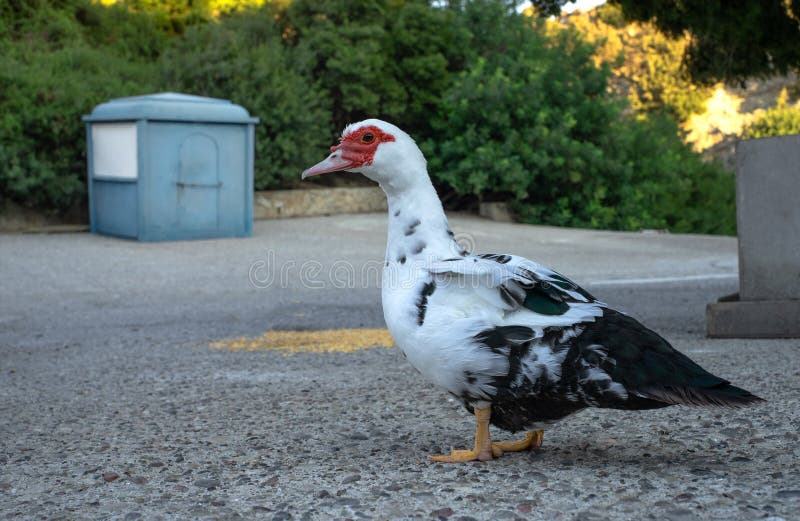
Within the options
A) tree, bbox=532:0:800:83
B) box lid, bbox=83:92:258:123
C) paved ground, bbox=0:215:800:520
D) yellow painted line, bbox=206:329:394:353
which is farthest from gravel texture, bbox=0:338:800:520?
box lid, bbox=83:92:258:123

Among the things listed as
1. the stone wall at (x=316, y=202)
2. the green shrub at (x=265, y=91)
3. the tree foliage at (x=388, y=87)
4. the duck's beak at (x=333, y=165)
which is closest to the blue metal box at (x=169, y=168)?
the tree foliage at (x=388, y=87)

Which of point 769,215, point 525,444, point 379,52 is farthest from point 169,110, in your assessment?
point 525,444

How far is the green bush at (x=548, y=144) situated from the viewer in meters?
15.1

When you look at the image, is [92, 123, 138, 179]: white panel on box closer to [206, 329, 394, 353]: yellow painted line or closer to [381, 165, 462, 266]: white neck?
[206, 329, 394, 353]: yellow painted line

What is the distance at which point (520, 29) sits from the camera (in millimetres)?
17531

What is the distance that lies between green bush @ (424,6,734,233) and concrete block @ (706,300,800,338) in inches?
355

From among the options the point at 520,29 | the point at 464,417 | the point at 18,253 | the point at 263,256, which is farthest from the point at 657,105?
the point at 464,417

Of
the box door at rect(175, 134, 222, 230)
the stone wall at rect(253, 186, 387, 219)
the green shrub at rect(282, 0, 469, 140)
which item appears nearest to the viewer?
the box door at rect(175, 134, 222, 230)

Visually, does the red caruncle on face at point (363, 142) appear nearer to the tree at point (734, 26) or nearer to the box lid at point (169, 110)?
the tree at point (734, 26)

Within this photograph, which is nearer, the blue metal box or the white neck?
the white neck

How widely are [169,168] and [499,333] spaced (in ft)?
32.2

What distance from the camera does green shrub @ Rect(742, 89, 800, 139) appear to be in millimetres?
26719

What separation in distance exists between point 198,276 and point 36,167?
4524mm

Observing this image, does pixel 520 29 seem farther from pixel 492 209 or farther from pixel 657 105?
pixel 657 105
